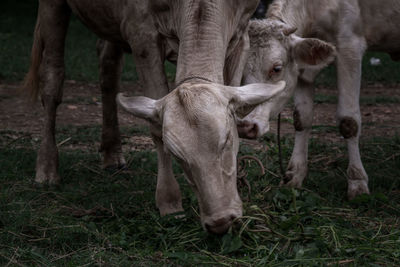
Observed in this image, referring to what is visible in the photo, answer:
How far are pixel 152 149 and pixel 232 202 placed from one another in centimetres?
323

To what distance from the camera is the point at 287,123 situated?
7.41 metres

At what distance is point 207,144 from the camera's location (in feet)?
10.2

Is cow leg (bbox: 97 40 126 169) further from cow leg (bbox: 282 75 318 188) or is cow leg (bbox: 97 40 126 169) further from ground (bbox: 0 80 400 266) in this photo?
cow leg (bbox: 282 75 318 188)

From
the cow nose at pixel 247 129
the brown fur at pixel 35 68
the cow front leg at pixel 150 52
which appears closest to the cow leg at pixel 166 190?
the cow front leg at pixel 150 52

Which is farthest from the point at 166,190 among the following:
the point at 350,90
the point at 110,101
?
the point at 110,101

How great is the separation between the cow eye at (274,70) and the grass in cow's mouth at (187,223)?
2.87 feet

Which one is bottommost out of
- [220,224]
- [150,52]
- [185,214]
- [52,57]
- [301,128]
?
[185,214]

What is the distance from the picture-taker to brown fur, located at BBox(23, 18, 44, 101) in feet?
19.0

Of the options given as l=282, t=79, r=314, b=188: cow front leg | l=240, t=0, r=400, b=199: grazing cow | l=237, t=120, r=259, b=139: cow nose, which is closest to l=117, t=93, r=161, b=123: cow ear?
l=237, t=120, r=259, b=139: cow nose

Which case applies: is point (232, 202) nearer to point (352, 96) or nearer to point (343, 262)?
point (343, 262)

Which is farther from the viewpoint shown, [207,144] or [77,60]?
[77,60]

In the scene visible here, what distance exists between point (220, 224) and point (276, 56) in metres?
1.90

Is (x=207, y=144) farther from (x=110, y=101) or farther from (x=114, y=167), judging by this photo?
(x=110, y=101)

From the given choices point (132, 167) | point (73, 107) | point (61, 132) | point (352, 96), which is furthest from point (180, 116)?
point (73, 107)
